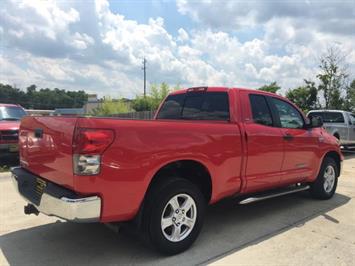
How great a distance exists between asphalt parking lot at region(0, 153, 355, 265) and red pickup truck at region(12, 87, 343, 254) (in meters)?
0.38

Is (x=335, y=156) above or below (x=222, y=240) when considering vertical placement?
above

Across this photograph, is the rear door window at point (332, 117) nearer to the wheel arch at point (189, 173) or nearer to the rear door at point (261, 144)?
the rear door at point (261, 144)

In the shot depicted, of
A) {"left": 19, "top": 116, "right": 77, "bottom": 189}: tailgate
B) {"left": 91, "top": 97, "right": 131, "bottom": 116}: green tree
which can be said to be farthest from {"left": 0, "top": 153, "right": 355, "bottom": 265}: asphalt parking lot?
{"left": 91, "top": 97, "right": 131, "bottom": 116}: green tree

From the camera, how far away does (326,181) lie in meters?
6.88

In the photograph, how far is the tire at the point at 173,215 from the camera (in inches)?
155

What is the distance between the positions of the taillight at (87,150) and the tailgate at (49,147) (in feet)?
0.28

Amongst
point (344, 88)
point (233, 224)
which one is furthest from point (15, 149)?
point (344, 88)

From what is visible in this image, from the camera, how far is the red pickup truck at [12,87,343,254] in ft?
11.5

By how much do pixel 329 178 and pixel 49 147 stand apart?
16.8 ft

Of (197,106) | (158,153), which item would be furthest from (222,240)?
(197,106)

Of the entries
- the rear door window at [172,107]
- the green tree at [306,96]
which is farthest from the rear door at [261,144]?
the green tree at [306,96]

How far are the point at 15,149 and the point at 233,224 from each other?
7.33 m

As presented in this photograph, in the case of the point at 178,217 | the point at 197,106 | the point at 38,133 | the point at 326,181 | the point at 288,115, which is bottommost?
the point at 326,181

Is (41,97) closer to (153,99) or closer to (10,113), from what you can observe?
(153,99)
